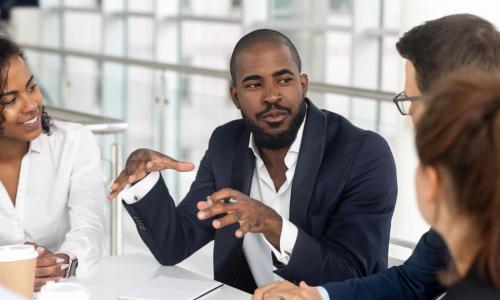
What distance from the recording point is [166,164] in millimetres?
2088

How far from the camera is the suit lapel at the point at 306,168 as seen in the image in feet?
7.19

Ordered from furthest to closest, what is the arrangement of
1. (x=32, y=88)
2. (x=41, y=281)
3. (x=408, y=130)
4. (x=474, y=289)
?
(x=408, y=130)
(x=32, y=88)
(x=41, y=281)
(x=474, y=289)

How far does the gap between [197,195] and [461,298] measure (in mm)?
1186

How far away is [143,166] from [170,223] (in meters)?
0.20

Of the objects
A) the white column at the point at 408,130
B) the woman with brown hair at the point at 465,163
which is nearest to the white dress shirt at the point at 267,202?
A: the woman with brown hair at the point at 465,163

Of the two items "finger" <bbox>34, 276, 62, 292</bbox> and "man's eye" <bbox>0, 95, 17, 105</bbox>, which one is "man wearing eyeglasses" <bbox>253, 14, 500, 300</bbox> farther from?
"man's eye" <bbox>0, 95, 17, 105</bbox>

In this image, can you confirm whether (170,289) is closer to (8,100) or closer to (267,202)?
(267,202)

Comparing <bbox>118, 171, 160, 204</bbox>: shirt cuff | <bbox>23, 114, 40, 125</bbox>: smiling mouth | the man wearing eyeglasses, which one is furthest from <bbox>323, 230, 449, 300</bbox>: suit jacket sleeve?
<bbox>23, 114, 40, 125</bbox>: smiling mouth

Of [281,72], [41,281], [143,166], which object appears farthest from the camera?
[281,72]

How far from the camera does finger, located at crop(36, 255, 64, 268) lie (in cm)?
202

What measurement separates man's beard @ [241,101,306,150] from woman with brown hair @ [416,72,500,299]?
111 centimetres

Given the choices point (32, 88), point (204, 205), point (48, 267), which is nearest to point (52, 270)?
point (48, 267)

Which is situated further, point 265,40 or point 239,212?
point 265,40

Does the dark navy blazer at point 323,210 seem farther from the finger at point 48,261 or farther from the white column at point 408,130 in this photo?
the white column at point 408,130
